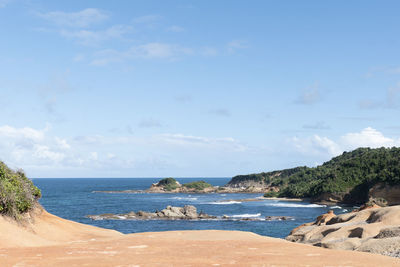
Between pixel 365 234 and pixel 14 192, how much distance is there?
22.8m

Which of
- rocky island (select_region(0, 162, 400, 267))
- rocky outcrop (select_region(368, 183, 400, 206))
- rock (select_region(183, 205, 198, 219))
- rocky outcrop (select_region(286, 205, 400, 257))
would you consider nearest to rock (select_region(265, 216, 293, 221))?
rock (select_region(183, 205, 198, 219))

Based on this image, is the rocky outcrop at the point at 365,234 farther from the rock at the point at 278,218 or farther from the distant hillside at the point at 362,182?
the distant hillside at the point at 362,182

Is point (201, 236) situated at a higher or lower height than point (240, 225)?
higher

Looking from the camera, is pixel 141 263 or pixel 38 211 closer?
pixel 141 263

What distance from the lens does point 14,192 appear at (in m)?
27.5

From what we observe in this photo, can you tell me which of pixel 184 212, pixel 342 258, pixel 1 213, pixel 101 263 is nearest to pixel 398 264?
pixel 342 258

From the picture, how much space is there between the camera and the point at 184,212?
277 ft

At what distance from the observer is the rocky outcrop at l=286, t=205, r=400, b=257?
75.5ft

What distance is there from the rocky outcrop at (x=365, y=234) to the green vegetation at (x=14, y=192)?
19736 millimetres

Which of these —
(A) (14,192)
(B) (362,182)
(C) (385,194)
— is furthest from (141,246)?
(B) (362,182)

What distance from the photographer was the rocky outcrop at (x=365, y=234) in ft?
75.5

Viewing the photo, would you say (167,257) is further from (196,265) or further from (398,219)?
(398,219)

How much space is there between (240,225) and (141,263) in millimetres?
58840

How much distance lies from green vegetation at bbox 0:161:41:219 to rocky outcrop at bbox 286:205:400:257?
19736 mm
